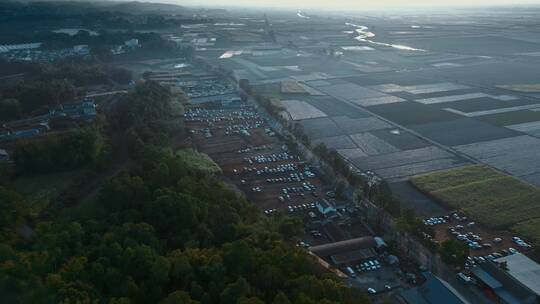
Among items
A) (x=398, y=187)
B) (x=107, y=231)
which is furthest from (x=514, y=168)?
(x=107, y=231)

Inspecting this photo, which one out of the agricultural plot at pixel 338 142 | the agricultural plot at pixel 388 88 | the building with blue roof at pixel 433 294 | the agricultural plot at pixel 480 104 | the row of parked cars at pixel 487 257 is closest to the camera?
the building with blue roof at pixel 433 294

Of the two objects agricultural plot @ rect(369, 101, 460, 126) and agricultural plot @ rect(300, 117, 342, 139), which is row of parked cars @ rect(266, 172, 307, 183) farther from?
agricultural plot @ rect(369, 101, 460, 126)

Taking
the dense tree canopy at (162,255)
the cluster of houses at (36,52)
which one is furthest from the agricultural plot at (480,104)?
the cluster of houses at (36,52)

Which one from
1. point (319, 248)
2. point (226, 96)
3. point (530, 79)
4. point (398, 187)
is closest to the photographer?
point (319, 248)

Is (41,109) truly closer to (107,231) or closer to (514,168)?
(107,231)

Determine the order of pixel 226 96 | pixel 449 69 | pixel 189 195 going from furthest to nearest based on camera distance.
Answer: pixel 449 69, pixel 226 96, pixel 189 195

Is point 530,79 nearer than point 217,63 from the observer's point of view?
Yes

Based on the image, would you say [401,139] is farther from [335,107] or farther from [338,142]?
[335,107]

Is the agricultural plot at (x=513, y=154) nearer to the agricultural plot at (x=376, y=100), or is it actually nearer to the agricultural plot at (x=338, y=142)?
the agricultural plot at (x=338, y=142)
